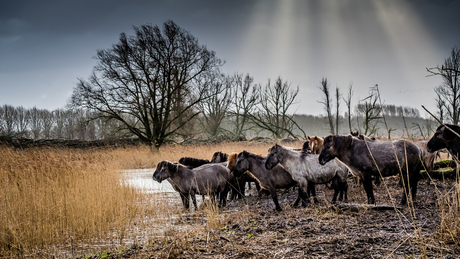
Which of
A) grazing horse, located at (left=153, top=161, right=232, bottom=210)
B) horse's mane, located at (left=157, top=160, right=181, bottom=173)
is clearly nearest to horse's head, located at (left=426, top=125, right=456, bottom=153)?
grazing horse, located at (left=153, top=161, right=232, bottom=210)

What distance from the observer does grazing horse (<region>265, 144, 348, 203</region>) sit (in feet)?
24.2

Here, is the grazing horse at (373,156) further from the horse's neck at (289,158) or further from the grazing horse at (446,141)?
the horse's neck at (289,158)

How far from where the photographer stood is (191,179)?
8477mm

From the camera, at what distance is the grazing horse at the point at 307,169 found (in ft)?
24.2

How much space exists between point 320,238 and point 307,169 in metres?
3.38

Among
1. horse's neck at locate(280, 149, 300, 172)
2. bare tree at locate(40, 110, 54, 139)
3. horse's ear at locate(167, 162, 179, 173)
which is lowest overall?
horse's ear at locate(167, 162, 179, 173)

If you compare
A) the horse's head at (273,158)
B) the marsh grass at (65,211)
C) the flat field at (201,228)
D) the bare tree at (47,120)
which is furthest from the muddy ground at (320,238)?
the bare tree at (47,120)

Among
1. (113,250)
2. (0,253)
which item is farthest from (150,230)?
(0,253)

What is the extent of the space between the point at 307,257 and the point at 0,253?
4649 millimetres

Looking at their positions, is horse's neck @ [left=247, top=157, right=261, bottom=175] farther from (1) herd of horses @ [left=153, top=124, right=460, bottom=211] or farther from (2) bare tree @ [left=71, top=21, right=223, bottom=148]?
(2) bare tree @ [left=71, top=21, right=223, bottom=148]

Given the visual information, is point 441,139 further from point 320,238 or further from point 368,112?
point 368,112

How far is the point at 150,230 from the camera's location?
5676 mm

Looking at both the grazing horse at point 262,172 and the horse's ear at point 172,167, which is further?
the horse's ear at point 172,167

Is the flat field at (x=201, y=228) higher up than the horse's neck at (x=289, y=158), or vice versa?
the horse's neck at (x=289, y=158)
